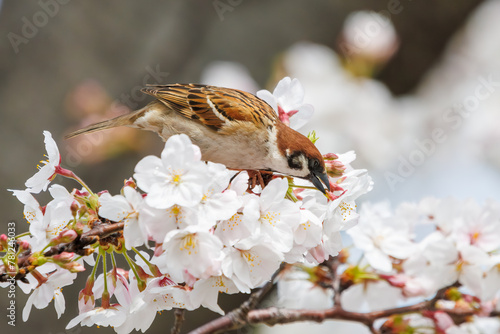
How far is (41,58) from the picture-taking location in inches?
123

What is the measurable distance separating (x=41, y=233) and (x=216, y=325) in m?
0.53

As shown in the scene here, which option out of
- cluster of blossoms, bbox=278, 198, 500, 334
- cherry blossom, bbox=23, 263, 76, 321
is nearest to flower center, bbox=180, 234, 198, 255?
cherry blossom, bbox=23, 263, 76, 321

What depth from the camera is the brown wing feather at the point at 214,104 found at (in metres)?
1.37

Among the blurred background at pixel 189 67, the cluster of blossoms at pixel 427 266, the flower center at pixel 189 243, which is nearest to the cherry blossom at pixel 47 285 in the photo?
the flower center at pixel 189 243

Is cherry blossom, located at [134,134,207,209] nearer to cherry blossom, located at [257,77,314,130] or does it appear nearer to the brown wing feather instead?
cherry blossom, located at [257,77,314,130]

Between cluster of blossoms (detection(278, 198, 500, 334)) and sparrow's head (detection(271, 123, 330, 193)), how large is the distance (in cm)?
30

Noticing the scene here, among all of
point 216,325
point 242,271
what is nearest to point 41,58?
point 216,325

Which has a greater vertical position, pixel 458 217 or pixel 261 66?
pixel 261 66

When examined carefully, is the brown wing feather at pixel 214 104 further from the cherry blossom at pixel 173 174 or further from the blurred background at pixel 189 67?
the blurred background at pixel 189 67

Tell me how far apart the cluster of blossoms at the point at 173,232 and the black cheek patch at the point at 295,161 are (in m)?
0.08

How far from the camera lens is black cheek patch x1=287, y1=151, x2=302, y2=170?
1.12m

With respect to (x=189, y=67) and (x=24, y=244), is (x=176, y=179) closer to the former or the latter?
(x=24, y=244)

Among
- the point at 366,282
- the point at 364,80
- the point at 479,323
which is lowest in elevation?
the point at 479,323

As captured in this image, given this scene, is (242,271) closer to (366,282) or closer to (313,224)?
(313,224)
